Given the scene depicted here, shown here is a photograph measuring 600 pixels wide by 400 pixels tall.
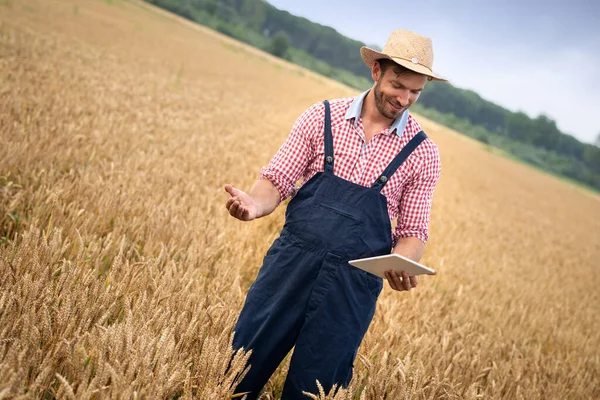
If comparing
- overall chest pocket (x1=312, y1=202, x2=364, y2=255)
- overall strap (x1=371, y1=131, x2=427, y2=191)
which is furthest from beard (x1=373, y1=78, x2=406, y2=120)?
overall chest pocket (x1=312, y1=202, x2=364, y2=255)

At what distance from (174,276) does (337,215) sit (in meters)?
A: 1.07

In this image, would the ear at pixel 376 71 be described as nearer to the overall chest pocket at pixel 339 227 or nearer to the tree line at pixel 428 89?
the overall chest pocket at pixel 339 227

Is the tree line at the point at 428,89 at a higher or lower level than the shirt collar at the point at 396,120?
Result: higher

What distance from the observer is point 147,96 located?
10.2m

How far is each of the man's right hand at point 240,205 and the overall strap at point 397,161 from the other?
51 cm

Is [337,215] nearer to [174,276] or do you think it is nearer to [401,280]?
[401,280]

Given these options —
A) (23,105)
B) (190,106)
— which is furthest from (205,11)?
(23,105)

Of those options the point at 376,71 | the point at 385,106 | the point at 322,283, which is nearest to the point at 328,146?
the point at 385,106

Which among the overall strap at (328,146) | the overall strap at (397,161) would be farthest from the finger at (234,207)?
the overall strap at (397,161)

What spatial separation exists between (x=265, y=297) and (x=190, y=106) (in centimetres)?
1033

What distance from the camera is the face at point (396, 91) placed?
1.76m

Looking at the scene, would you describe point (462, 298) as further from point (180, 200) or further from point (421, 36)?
point (421, 36)

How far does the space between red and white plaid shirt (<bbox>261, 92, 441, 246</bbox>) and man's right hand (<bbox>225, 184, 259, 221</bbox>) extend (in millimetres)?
227

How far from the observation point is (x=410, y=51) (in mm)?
1732
